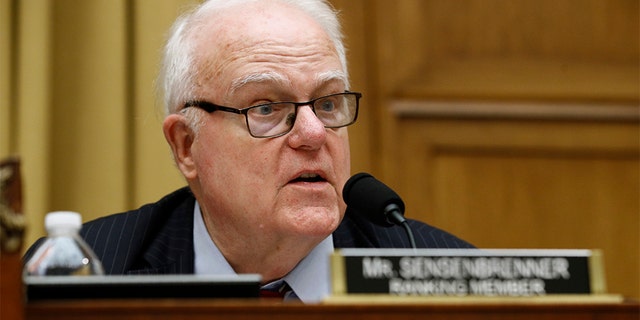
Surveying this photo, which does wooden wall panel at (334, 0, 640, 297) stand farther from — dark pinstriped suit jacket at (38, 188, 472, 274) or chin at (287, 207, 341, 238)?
chin at (287, 207, 341, 238)

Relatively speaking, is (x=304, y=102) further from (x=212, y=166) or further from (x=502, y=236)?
(x=502, y=236)

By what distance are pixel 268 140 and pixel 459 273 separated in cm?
88

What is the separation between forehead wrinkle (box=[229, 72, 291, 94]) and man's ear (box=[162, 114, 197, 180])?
177 millimetres

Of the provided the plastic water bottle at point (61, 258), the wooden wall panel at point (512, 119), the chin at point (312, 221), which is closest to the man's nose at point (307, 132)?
the chin at point (312, 221)

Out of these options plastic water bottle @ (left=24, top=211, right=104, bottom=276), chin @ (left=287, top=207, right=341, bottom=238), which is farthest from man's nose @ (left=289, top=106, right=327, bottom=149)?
plastic water bottle @ (left=24, top=211, right=104, bottom=276)

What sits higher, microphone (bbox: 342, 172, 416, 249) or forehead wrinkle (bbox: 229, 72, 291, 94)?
forehead wrinkle (bbox: 229, 72, 291, 94)

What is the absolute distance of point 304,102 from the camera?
6.42ft

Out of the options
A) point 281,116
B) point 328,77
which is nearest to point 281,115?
point 281,116

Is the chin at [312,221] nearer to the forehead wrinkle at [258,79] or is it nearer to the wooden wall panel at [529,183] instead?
the forehead wrinkle at [258,79]

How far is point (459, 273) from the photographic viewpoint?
1.11 m

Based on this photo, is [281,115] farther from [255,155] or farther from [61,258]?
[61,258]

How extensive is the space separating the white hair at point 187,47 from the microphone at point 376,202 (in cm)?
58

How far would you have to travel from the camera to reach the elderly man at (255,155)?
6.28ft

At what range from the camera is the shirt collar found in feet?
6.58
